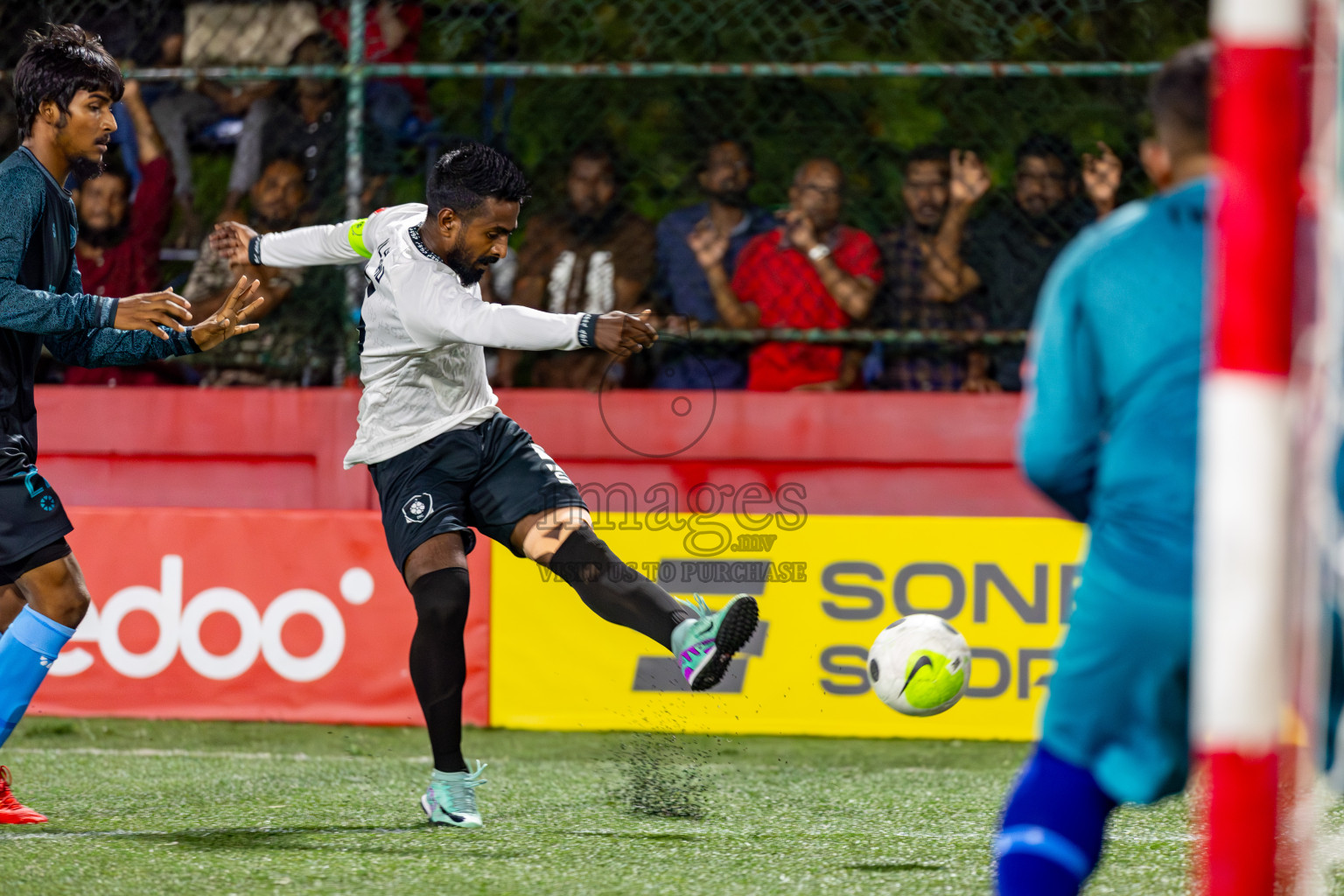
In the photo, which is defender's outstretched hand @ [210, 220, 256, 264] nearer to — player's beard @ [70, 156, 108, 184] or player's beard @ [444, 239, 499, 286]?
player's beard @ [70, 156, 108, 184]

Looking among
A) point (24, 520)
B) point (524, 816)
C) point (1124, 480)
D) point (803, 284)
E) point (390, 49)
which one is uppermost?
point (390, 49)

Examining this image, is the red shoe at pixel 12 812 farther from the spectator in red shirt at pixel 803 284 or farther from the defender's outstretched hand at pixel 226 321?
the spectator in red shirt at pixel 803 284

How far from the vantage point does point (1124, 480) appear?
2254 millimetres

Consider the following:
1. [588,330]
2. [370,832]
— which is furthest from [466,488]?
[370,832]

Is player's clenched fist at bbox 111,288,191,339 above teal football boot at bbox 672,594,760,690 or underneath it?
above

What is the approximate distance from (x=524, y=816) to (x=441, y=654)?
1.93 ft

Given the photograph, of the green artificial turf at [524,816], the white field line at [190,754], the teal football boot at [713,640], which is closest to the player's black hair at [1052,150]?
the green artificial turf at [524,816]

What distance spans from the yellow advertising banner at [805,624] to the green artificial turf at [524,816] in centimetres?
12

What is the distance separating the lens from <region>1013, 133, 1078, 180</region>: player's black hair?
22.6 feet

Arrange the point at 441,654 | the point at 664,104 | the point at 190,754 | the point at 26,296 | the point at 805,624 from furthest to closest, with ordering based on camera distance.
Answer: the point at 664,104
the point at 805,624
the point at 190,754
the point at 441,654
the point at 26,296

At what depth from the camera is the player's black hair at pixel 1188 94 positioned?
2260 mm

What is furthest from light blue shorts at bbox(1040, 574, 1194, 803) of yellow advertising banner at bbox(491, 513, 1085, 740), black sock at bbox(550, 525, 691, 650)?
yellow advertising banner at bbox(491, 513, 1085, 740)

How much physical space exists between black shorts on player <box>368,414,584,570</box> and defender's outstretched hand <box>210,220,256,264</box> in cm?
87

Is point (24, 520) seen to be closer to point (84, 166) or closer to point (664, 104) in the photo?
point (84, 166)
